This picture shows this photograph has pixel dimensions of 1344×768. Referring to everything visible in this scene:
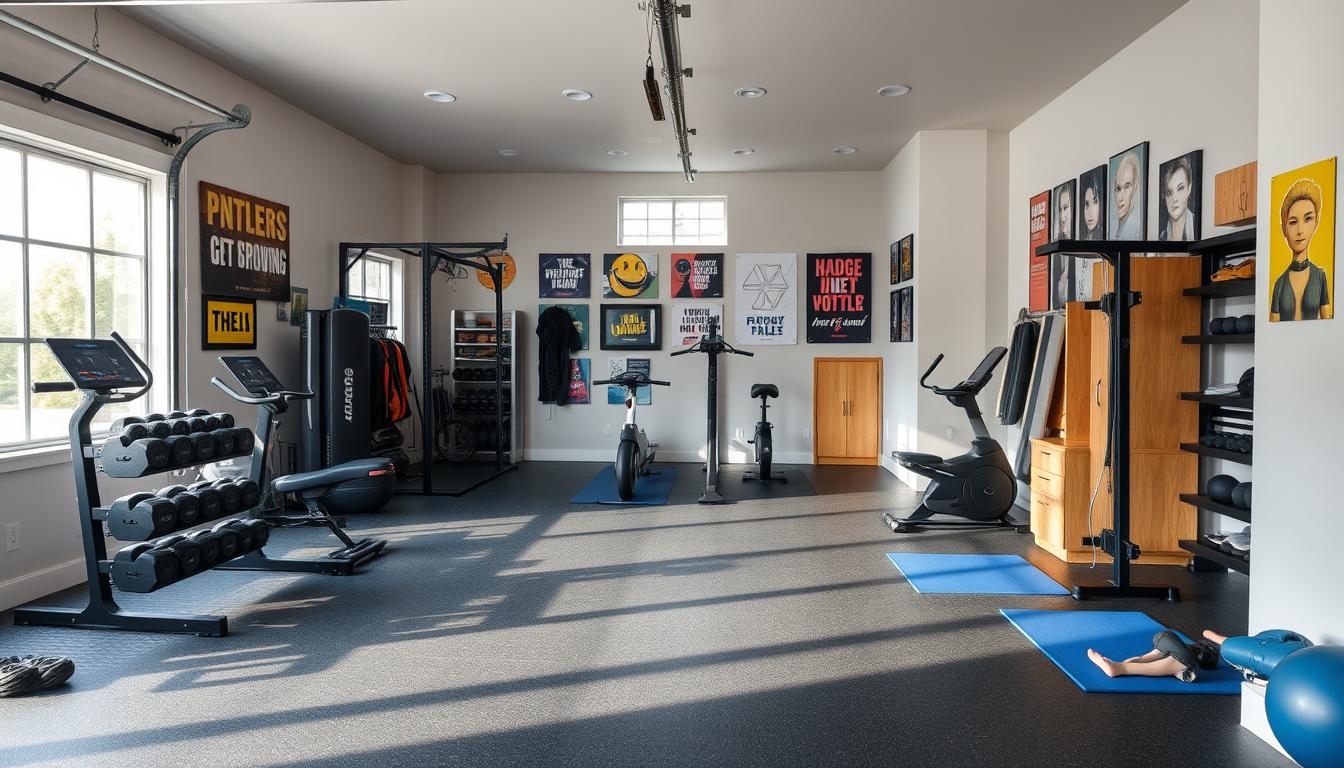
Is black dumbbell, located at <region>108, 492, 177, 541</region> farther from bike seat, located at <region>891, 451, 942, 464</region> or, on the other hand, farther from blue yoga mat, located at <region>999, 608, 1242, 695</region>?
bike seat, located at <region>891, 451, 942, 464</region>

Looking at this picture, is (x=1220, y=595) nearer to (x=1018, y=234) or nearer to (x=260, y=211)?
(x=1018, y=234)

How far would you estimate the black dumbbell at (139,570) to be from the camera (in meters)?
3.46

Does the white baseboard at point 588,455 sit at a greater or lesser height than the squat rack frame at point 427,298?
lesser

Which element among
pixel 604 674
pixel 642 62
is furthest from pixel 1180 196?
pixel 604 674

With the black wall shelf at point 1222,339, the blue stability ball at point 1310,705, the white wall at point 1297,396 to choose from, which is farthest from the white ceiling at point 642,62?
the blue stability ball at point 1310,705

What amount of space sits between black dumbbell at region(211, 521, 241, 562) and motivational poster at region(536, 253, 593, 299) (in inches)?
220

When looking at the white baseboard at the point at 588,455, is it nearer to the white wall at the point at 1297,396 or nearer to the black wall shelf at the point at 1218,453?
the black wall shelf at the point at 1218,453

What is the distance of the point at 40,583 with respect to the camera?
13.5 ft

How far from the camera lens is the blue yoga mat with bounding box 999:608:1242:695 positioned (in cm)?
299

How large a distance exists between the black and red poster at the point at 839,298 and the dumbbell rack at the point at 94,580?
22.4ft

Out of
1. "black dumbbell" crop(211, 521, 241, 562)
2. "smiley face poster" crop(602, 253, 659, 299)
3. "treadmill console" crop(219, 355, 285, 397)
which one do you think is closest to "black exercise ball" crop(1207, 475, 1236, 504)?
"black dumbbell" crop(211, 521, 241, 562)

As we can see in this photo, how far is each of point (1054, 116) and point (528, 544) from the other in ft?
17.2

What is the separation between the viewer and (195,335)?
535cm

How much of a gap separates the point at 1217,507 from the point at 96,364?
213 inches
